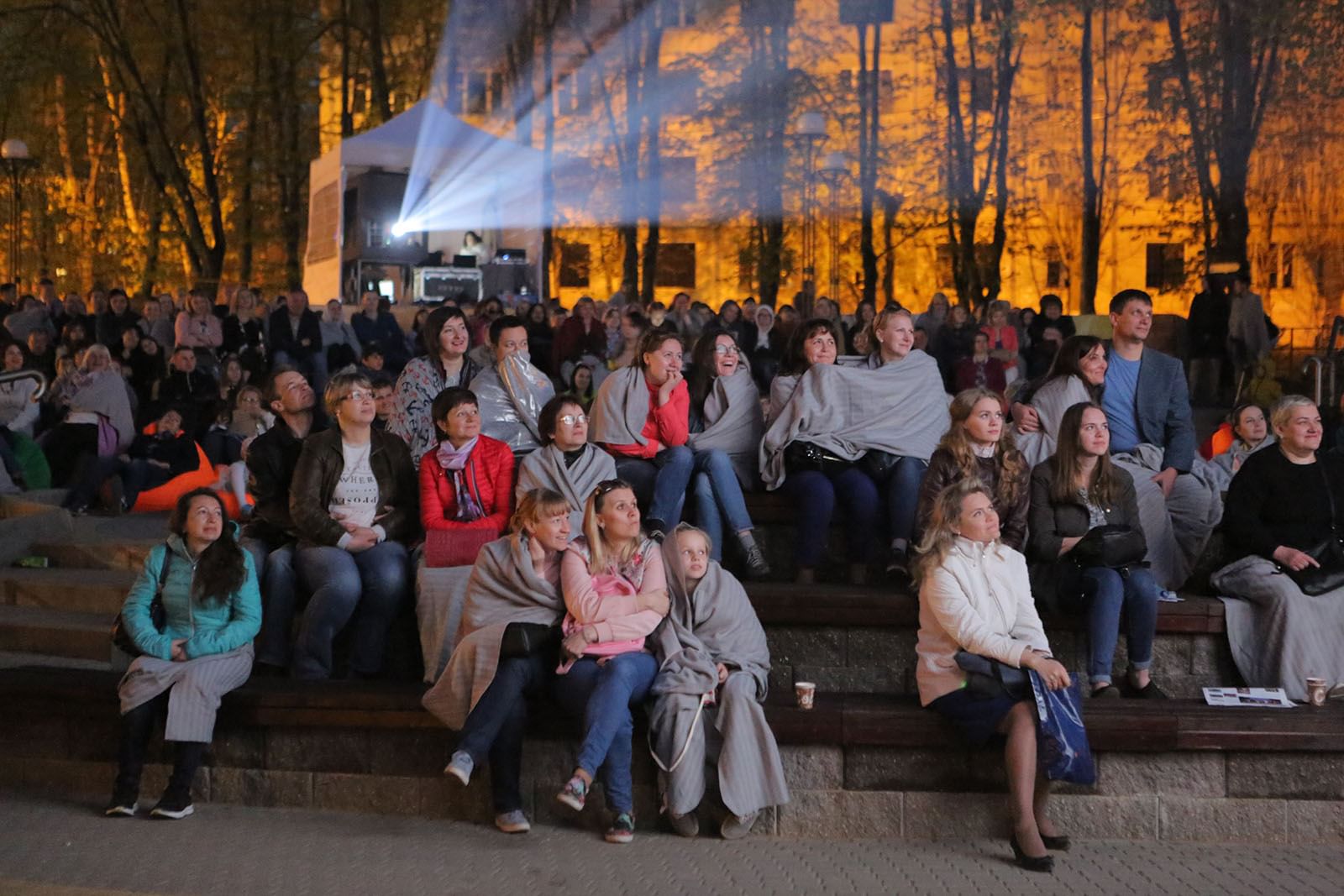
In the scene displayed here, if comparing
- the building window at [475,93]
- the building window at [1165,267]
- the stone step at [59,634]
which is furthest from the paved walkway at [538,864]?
the building window at [475,93]

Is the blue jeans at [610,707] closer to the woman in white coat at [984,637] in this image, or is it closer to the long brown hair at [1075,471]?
the woman in white coat at [984,637]

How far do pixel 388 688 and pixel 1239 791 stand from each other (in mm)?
3638

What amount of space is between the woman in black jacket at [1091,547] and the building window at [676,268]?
28503mm

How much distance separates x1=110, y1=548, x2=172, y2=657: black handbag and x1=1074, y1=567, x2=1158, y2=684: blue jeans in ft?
13.4

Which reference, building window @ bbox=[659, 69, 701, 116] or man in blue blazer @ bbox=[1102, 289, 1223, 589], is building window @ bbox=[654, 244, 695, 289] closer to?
building window @ bbox=[659, 69, 701, 116]

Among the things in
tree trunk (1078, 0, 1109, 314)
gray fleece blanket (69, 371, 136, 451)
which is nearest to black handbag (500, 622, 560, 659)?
gray fleece blanket (69, 371, 136, 451)

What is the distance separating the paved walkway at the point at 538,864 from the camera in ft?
19.0

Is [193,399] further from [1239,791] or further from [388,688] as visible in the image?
[1239,791]

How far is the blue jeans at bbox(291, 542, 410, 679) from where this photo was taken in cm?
Result: 745

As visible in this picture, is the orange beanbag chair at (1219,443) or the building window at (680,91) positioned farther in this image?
the building window at (680,91)

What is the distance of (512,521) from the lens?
7086 millimetres

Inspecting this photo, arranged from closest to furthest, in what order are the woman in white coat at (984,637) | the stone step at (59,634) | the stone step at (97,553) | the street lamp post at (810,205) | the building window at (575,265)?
the woman in white coat at (984,637) < the stone step at (59,634) < the stone step at (97,553) < the street lamp post at (810,205) < the building window at (575,265)

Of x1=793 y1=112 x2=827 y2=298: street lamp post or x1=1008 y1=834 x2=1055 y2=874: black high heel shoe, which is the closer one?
x1=1008 y1=834 x2=1055 y2=874: black high heel shoe

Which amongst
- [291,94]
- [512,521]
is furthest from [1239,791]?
[291,94]
